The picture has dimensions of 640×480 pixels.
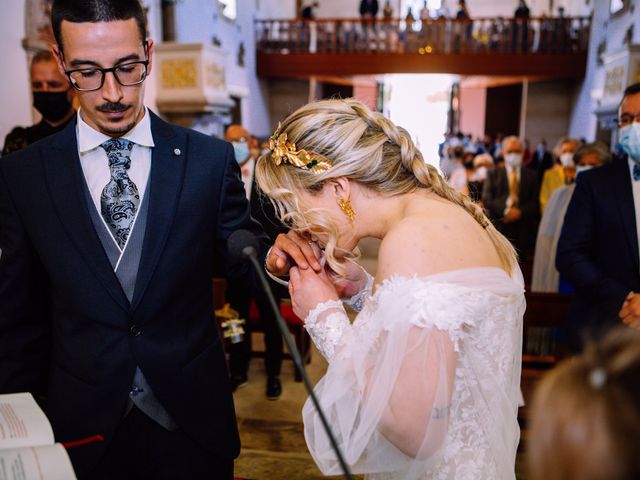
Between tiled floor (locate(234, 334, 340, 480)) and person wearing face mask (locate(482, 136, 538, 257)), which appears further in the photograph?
person wearing face mask (locate(482, 136, 538, 257))

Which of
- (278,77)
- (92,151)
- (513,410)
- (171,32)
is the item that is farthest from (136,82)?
(278,77)

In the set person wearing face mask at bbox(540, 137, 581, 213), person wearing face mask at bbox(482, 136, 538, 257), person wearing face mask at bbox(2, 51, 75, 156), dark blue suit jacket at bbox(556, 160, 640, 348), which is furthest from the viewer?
person wearing face mask at bbox(540, 137, 581, 213)

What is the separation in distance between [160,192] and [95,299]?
31cm

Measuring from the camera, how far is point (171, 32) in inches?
339

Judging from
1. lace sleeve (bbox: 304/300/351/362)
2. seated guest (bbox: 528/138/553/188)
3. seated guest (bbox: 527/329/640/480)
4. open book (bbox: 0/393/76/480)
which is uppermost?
seated guest (bbox: 527/329/640/480)

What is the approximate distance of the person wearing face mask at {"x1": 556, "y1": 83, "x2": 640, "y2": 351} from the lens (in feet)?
7.44

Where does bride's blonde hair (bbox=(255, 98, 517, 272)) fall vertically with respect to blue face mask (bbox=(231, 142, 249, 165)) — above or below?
above

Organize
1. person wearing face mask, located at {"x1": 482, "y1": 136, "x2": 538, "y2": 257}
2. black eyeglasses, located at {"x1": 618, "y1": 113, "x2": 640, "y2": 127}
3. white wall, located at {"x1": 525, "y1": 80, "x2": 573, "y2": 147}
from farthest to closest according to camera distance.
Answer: white wall, located at {"x1": 525, "y1": 80, "x2": 573, "y2": 147}
person wearing face mask, located at {"x1": 482, "y1": 136, "x2": 538, "y2": 257}
black eyeglasses, located at {"x1": 618, "y1": 113, "x2": 640, "y2": 127}

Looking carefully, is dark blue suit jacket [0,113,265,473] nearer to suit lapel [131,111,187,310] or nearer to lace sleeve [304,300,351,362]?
suit lapel [131,111,187,310]

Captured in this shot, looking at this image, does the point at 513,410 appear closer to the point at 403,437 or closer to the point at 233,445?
the point at 403,437

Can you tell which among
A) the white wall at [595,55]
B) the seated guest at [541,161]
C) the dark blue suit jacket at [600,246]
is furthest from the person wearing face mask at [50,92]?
the white wall at [595,55]

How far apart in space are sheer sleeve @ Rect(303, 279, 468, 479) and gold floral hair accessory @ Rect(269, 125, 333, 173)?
0.35 meters

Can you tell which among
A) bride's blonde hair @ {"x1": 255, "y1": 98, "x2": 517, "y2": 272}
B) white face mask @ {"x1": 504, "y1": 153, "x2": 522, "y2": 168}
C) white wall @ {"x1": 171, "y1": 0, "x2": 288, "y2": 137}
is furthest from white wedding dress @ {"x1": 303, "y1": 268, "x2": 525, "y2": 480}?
white wall @ {"x1": 171, "y1": 0, "x2": 288, "y2": 137}

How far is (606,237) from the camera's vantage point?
7.70 ft
